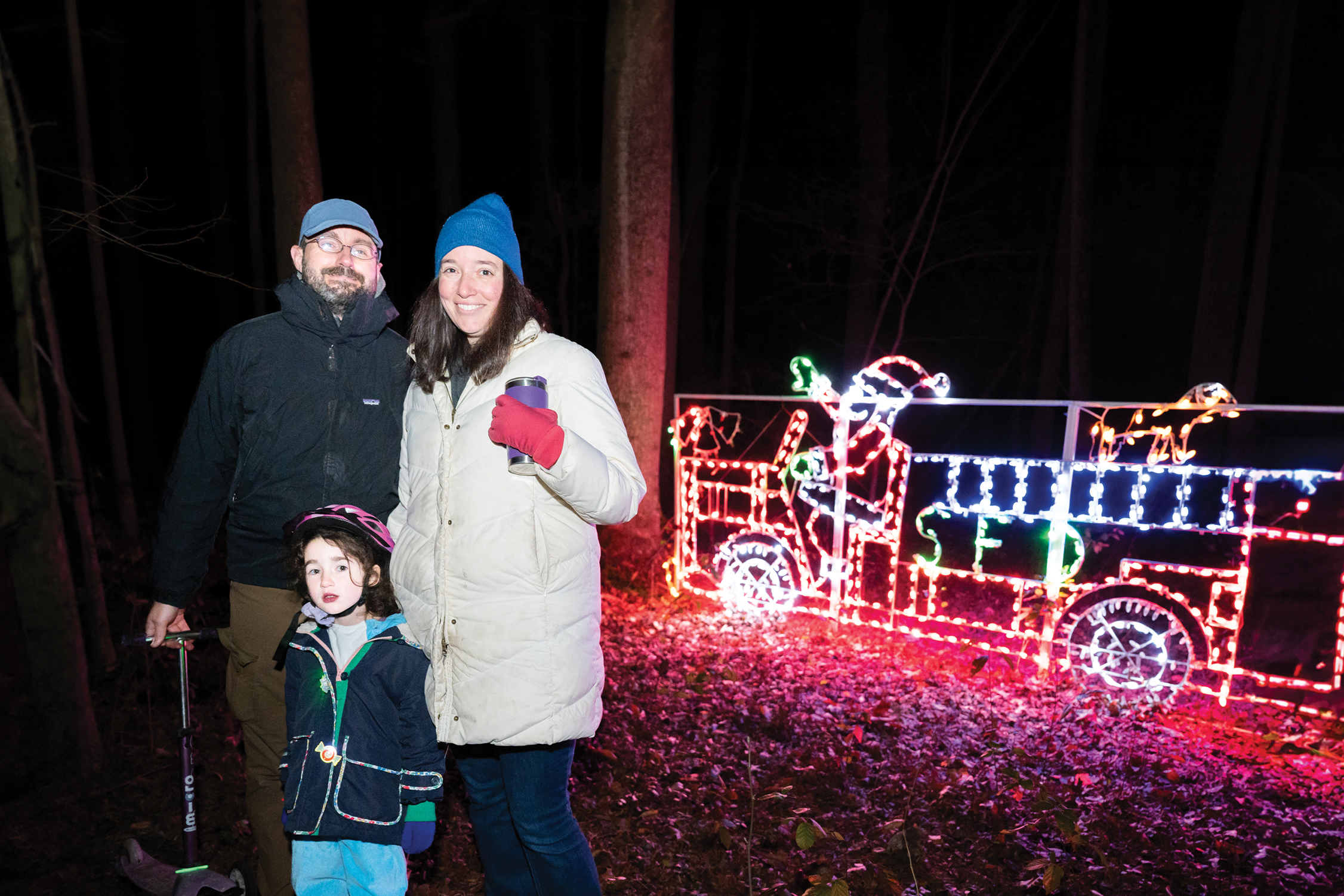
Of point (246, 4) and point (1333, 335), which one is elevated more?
point (246, 4)

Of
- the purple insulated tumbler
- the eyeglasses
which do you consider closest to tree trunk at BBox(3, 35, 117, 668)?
the eyeglasses

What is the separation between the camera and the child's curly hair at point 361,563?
99.3 inches

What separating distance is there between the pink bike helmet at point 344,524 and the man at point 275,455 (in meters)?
0.19

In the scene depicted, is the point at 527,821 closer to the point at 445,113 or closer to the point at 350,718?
the point at 350,718

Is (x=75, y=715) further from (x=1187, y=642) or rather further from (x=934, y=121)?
(x=934, y=121)

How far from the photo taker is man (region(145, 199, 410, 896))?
2.67 meters

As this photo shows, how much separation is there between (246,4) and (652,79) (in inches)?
260

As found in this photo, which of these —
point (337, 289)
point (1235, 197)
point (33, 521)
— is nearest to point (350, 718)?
point (337, 289)

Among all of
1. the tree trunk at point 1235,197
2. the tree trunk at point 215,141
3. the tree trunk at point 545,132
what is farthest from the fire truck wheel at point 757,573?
the tree trunk at point 545,132

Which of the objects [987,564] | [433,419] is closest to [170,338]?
[987,564]

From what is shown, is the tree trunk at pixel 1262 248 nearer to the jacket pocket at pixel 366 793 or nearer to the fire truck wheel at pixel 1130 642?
the fire truck wheel at pixel 1130 642

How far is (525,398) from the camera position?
2.13 meters

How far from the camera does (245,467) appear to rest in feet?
8.94

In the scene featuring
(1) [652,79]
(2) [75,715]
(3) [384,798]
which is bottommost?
(2) [75,715]
